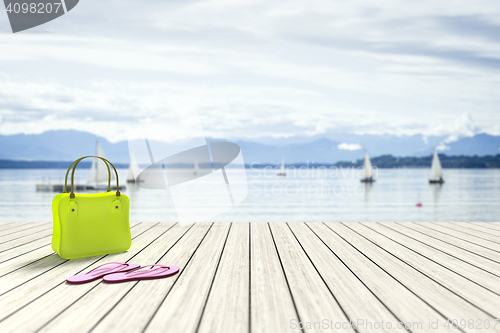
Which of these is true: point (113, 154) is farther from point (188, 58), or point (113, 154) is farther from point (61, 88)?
point (188, 58)

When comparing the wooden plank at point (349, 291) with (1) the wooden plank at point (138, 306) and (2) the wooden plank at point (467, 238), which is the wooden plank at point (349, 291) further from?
(2) the wooden plank at point (467, 238)

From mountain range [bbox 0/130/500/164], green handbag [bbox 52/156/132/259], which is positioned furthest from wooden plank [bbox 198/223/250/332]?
mountain range [bbox 0/130/500/164]

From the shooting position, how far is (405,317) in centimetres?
167

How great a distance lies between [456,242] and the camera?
10.8 feet

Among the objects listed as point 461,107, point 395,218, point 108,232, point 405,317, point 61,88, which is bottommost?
point 395,218

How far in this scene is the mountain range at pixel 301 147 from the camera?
7338 centimetres

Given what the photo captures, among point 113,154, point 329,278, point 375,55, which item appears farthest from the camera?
point 113,154

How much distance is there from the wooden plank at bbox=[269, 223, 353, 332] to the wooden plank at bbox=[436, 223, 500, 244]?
5.19ft

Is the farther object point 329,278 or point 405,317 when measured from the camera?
point 329,278

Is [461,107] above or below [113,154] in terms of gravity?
above

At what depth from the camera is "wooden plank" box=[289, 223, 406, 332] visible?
165 cm

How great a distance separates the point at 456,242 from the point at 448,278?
3.91 ft

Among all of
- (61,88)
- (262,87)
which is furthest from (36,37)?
(262,87)

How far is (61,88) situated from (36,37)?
20.1m
